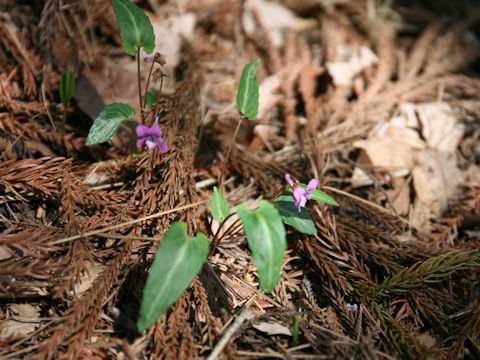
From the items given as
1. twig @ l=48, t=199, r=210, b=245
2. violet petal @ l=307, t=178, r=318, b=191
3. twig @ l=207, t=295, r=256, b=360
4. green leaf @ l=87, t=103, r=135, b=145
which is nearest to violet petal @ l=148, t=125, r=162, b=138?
green leaf @ l=87, t=103, r=135, b=145

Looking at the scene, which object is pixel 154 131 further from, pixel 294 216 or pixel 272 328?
pixel 272 328

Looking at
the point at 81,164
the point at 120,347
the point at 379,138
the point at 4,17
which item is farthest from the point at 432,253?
the point at 4,17

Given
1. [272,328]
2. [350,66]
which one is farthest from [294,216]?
[350,66]

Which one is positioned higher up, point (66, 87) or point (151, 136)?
point (66, 87)

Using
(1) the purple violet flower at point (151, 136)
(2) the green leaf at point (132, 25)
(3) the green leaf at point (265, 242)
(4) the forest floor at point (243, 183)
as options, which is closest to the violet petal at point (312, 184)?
(4) the forest floor at point (243, 183)

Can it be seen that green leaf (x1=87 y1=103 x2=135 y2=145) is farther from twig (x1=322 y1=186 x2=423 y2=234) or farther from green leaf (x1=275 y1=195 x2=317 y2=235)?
twig (x1=322 y1=186 x2=423 y2=234)
